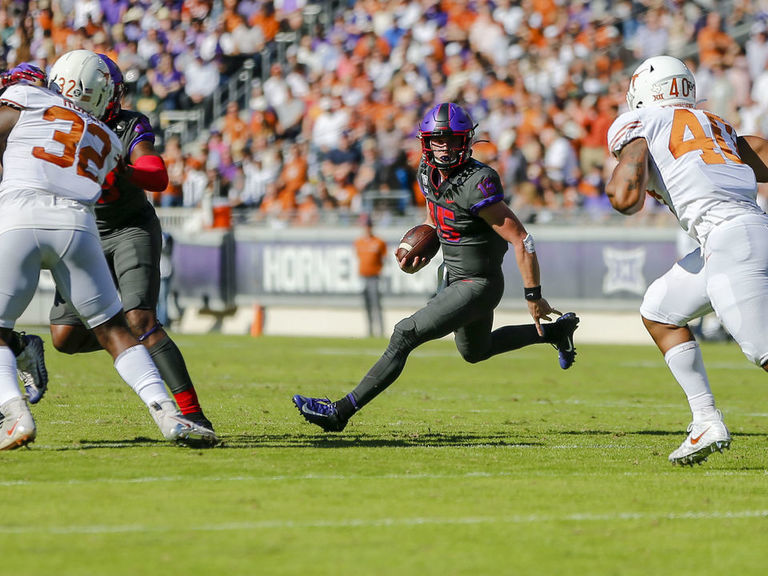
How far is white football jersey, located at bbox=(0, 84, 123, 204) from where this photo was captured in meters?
5.88

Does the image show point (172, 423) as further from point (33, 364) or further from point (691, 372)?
point (691, 372)

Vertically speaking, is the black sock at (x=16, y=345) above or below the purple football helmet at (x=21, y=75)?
below

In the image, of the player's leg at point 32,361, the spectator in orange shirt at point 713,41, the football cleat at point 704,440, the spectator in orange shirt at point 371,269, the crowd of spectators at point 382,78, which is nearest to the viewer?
the football cleat at point 704,440

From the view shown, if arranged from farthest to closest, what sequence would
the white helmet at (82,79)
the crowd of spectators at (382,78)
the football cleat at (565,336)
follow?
the crowd of spectators at (382,78) < the football cleat at (565,336) < the white helmet at (82,79)

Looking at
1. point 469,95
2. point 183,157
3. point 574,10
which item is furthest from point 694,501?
point 183,157

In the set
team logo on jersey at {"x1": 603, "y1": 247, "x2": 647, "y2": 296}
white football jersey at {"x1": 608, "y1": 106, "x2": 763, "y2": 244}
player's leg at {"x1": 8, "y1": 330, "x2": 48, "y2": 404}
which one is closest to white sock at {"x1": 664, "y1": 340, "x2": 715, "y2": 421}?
white football jersey at {"x1": 608, "y1": 106, "x2": 763, "y2": 244}

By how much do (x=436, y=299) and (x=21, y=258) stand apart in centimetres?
246

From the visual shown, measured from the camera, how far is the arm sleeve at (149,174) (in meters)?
6.35

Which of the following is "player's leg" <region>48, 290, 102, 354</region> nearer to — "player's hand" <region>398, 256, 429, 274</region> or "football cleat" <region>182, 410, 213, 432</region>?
"football cleat" <region>182, 410, 213, 432</region>

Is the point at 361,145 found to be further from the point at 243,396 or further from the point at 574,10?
the point at 243,396

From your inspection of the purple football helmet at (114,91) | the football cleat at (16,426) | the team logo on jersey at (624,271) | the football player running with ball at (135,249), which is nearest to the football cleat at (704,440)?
the football player running with ball at (135,249)

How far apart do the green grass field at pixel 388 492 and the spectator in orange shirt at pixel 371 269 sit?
9.12m

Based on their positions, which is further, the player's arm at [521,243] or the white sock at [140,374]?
the player's arm at [521,243]

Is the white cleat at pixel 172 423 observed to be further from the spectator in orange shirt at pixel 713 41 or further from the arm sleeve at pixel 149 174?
the spectator in orange shirt at pixel 713 41
